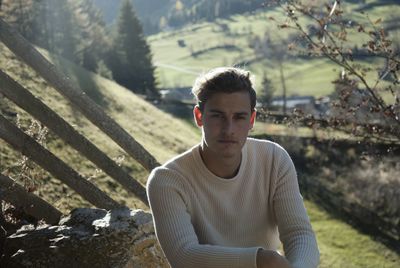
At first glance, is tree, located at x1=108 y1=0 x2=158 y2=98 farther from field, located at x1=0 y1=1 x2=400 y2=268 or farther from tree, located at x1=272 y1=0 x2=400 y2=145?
tree, located at x1=272 y1=0 x2=400 y2=145

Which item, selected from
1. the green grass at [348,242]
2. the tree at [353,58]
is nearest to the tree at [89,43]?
the green grass at [348,242]

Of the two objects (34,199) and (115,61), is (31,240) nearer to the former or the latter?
(34,199)

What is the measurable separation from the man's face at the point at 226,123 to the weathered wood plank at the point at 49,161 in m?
1.92

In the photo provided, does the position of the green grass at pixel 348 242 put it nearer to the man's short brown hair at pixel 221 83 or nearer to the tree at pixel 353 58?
the tree at pixel 353 58

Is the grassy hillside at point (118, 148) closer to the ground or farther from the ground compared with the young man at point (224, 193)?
closer to the ground

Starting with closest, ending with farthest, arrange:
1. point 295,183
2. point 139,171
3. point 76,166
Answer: point 295,183, point 76,166, point 139,171

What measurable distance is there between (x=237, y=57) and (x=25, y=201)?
14515cm

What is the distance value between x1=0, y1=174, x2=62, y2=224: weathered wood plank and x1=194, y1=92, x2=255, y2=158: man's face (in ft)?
6.68

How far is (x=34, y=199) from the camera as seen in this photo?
4.82m

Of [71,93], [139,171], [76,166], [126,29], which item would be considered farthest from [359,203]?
[126,29]

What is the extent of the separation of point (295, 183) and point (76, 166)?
32.2 feet

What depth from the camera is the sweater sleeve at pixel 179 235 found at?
309cm

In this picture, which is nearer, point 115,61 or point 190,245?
point 190,245

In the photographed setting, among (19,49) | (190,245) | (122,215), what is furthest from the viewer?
(19,49)
